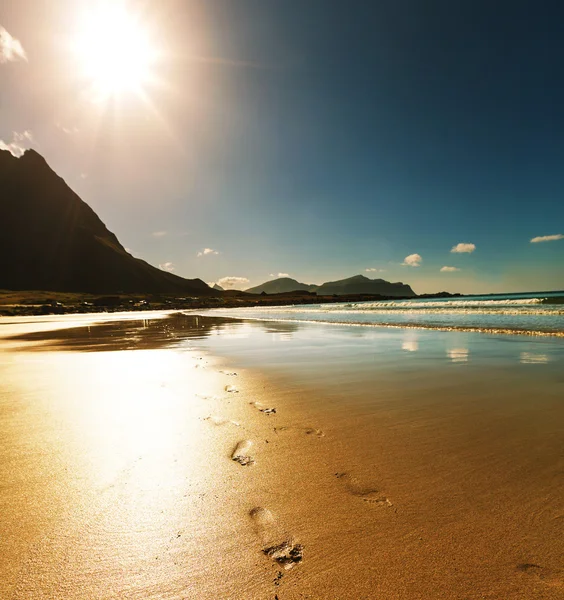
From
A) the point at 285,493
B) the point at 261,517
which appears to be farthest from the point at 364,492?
the point at 261,517

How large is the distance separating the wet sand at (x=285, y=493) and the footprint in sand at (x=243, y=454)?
0.03m

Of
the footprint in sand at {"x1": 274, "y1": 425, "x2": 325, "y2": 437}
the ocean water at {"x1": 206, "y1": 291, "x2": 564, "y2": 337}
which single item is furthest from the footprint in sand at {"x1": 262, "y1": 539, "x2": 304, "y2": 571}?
the ocean water at {"x1": 206, "y1": 291, "x2": 564, "y2": 337}

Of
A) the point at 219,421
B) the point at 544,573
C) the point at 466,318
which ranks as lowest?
the point at 219,421

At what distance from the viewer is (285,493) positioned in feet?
11.5

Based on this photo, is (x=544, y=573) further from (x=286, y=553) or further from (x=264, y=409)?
(x=264, y=409)

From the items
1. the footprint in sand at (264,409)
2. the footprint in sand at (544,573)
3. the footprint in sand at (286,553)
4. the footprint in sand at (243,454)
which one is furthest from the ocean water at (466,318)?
the footprint in sand at (286,553)

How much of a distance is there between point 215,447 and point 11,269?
683ft

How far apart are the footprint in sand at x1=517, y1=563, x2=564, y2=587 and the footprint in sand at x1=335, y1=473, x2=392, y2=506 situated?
1.10 m

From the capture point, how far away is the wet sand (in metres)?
2.41

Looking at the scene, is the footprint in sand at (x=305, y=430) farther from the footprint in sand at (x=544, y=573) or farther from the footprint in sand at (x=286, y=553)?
the footprint in sand at (x=544, y=573)

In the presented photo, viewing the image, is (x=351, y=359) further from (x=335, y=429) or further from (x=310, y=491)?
(x=310, y=491)

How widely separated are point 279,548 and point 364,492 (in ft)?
3.93

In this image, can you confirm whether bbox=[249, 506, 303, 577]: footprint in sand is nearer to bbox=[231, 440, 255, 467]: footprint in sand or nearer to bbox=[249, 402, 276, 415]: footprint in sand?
bbox=[231, 440, 255, 467]: footprint in sand

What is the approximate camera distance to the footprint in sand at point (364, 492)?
331cm
